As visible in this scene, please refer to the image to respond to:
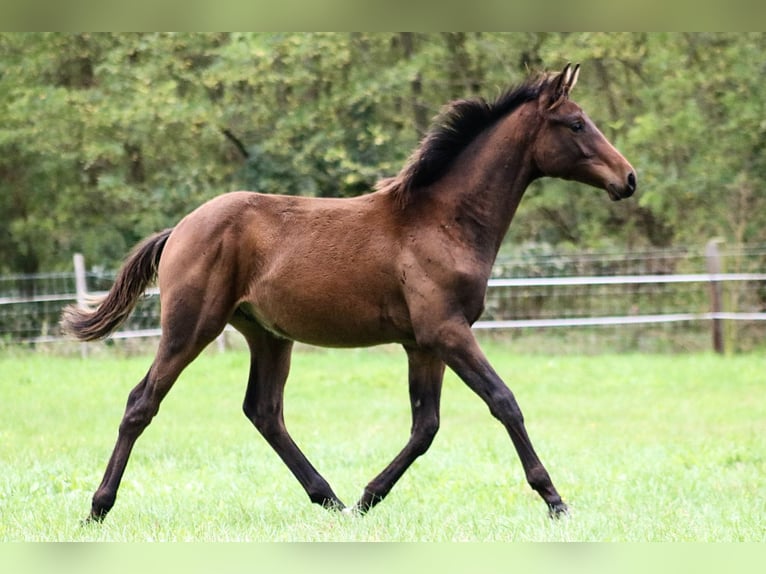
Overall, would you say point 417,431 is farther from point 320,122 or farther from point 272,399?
point 320,122

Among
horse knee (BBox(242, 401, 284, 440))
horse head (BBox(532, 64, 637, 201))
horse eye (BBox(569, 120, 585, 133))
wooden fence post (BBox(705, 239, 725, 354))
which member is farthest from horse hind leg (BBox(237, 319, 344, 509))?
wooden fence post (BBox(705, 239, 725, 354))

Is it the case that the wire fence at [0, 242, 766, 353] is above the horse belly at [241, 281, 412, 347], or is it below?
below

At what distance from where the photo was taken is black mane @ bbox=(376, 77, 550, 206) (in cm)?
561

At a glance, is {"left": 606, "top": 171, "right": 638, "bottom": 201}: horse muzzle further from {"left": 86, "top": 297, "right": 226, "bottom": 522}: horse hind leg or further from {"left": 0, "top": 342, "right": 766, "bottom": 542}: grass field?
{"left": 86, "top": 297, "right": 226, "bottom": 522}: horse hind leg

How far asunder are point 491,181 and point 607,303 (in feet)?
39.6

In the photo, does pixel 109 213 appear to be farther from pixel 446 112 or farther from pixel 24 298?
pixel 446 112

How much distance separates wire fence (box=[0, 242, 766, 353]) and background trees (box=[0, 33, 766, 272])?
1764 mm

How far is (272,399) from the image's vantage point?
231 inches

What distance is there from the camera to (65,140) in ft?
63.9

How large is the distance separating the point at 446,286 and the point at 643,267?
41.7 feet

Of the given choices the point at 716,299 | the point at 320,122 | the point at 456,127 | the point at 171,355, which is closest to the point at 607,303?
the point at 716,299

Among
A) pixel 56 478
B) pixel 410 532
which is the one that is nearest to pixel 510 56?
pixel 56 478
